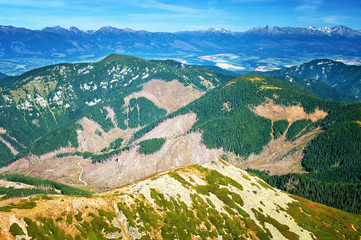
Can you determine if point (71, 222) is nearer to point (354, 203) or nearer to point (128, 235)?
point (128, 235)

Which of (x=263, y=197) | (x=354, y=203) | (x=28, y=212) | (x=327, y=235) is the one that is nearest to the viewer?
(x=28, y=212)

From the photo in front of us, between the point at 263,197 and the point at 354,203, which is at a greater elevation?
the point at 263,197

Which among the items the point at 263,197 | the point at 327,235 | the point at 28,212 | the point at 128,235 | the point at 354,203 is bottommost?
the point at 354,203

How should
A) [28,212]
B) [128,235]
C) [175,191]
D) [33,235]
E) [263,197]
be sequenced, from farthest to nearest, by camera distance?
[263,197] → [175,191] → [128,235] → [28,212] → [33,235]

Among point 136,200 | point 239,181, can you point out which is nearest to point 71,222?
point 136,200

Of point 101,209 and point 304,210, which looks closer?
point 101,209

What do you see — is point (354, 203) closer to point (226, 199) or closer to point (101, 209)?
point (226, 199)
